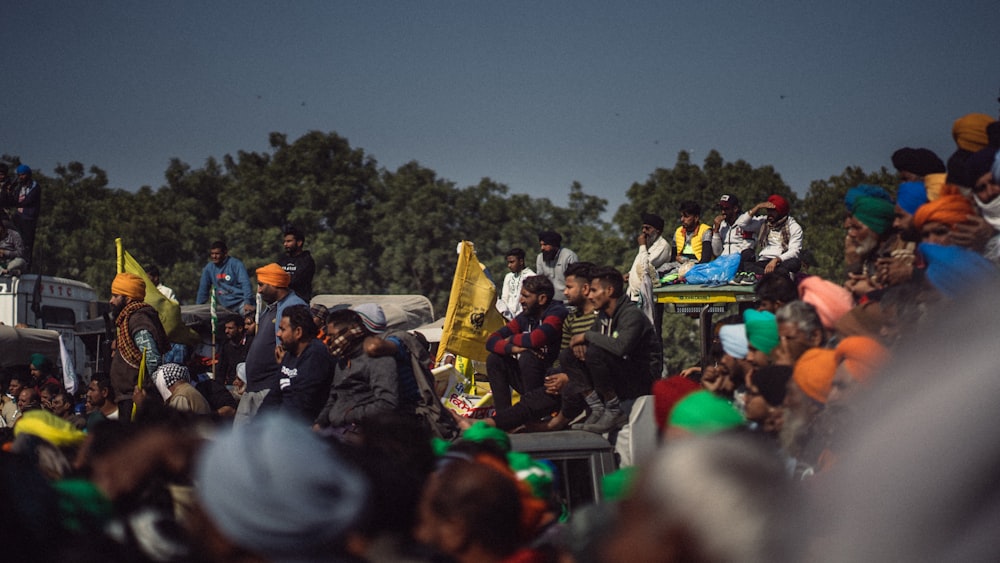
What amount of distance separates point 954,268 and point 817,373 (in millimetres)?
748

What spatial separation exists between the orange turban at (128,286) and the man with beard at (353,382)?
2784 millimetres

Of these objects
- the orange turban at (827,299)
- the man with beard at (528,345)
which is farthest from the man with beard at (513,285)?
the orange turban at (827,299)

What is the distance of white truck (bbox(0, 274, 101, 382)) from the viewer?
51.2ft

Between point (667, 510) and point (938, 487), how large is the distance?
1.83 ft

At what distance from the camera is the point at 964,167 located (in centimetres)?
570

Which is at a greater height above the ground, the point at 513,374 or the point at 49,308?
the point at 49,308

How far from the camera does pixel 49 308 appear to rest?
16.7 meters

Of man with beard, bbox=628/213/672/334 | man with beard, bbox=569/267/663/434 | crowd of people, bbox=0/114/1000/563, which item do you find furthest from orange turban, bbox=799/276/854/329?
man with beard, bbox=628/213/672/334

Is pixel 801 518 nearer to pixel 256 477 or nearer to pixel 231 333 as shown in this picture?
pixel 256 477

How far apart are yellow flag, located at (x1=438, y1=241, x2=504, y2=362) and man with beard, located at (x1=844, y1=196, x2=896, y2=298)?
215 inches

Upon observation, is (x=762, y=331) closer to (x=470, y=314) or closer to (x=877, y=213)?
(x=877, y=213)

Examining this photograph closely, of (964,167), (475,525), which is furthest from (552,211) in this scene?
(475,525)

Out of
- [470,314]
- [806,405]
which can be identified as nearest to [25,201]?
[470,314]

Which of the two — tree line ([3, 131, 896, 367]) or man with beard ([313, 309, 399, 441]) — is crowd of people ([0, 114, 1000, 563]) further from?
tree line ([3, 131, 896, 367])
